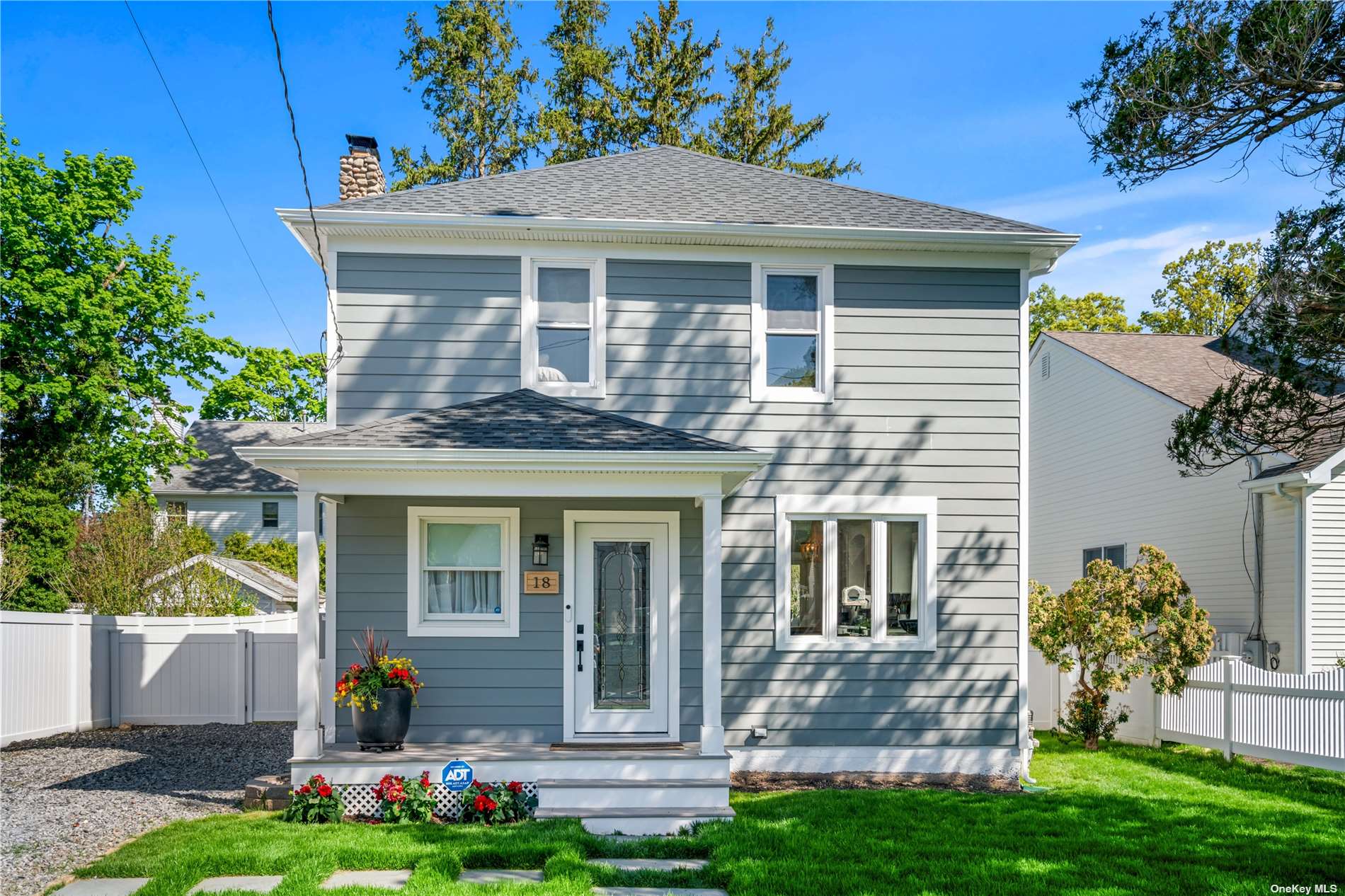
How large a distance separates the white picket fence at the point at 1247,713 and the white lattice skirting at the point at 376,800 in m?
Answer: 7.40

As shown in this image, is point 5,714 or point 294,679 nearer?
point 5,714

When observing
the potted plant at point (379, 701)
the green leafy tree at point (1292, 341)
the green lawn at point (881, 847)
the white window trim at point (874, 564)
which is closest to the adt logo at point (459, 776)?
the green lawn at point (881, 847)

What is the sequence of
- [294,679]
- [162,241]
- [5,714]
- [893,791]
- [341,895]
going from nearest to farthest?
[341,895] < [893,791] < [5,714] < [294,679] < [162,241]

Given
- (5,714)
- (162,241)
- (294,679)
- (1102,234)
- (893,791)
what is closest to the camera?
(893,791)

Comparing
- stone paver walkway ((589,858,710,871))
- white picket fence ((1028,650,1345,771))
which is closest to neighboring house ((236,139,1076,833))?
stone paver walkway ((589,858,710,871))

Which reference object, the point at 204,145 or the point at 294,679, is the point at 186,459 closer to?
the point at 294,679

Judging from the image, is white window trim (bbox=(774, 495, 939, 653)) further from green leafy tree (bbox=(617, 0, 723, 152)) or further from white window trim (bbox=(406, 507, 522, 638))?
green leafy tree (bbox=(617, 0, 723, 152))

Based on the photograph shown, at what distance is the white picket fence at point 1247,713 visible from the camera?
9250 mm

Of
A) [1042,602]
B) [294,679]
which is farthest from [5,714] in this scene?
[1042,602]

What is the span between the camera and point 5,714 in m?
10.7

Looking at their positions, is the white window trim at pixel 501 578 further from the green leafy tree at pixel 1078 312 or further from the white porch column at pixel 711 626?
the green leafy tree at pixel 1078 312

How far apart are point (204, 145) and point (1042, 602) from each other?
33.2 ft

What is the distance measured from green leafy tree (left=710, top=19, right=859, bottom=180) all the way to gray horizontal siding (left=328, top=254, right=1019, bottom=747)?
14547 mm

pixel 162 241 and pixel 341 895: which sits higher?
pixel 162 241
